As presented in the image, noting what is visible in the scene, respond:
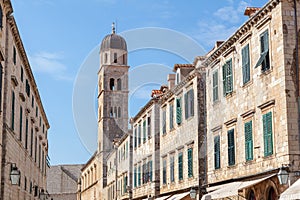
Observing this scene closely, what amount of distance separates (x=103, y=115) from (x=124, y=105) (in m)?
3.01

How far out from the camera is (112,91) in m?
67.8

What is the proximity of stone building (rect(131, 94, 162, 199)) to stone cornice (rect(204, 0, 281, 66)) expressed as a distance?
33.3 feet

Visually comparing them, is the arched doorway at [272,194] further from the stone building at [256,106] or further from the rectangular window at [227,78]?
the rectangular window at [227,78]

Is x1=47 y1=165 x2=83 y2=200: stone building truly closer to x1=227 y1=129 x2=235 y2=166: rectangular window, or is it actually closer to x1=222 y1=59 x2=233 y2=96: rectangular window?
x1=222 y1=59 x2=233 y2=96: rectangular window

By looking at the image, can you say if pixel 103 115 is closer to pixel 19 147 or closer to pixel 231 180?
pixel 19 147

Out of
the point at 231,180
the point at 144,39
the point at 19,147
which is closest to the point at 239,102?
the point at 231,180

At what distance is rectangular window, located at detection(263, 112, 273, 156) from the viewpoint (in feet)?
59.4

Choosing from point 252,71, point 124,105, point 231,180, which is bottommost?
point 231,180

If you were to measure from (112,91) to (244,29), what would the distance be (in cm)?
4801

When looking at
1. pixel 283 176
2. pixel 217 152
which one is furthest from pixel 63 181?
pixel 283 176

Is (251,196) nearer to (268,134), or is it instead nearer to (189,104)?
(268,134)

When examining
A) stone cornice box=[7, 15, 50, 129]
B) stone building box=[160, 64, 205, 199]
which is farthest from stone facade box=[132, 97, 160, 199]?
stone cornice box=[7, 15, 50, 129]

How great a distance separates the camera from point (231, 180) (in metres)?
21.5

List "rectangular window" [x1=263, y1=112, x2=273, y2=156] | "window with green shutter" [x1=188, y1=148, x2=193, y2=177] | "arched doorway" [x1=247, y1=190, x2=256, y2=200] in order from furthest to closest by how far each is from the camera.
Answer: "window with green shutter" [x1=188, y1=148, x2=193, y2=177], "arched doorway" [x1=247, y1=190, x2=256, y2=200], "rectangular window" [x1=263, y1=112, x2=273, y2=156]
